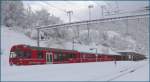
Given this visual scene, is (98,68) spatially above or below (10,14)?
below

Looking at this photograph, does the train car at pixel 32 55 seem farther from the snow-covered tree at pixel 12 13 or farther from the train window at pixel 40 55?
the snow-covered tree at pixel 12 13

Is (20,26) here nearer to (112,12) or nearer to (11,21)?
(11,21)

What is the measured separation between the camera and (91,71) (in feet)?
83.8

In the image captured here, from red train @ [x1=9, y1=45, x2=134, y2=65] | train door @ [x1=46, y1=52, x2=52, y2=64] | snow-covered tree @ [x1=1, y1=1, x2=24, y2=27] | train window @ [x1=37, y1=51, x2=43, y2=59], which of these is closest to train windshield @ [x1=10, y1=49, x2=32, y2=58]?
red train @ [x1=9, y1=45, x2=134, y2=65]

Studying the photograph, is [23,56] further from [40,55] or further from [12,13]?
[12,13]

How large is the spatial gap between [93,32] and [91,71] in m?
120

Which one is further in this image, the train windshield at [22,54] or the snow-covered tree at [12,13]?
the snow-covered tree at [12,13]

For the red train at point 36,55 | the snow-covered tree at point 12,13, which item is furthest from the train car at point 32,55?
the snow-covered tree at point 12,13

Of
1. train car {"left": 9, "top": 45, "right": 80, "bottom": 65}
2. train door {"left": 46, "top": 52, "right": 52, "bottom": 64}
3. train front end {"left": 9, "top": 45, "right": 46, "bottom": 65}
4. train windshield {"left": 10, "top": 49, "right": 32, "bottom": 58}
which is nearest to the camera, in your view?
train front end {"left": 9, "top": 45, "right": 46, "bottom": 65}

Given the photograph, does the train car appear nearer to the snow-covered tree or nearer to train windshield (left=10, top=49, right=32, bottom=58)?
train windshield (left=10, top=49, right=32, bottom=58)

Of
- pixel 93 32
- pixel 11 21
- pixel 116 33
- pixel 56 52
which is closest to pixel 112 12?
pixel 56 52

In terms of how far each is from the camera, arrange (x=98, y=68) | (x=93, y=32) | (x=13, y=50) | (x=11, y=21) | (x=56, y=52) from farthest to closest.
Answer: (x=93, y=32), (x=11, y=21), (x=56, y=52), (x=13, y=50), (x=98, y=68)

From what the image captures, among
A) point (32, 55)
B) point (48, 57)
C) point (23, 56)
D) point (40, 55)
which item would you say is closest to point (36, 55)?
point (32, 55)

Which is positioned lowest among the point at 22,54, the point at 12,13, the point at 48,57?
the point at 48,57
